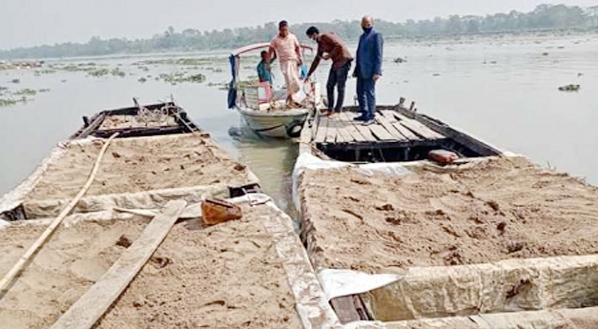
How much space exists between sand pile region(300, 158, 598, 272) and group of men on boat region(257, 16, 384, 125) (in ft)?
9.38

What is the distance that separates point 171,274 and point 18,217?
7.24ft

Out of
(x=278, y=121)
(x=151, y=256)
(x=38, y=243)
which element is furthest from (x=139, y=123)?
(x=151, y=256)

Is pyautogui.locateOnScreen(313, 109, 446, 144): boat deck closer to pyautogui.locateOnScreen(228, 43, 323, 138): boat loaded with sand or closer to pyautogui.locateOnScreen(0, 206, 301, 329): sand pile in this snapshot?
pyautogui.locateOnScreen(228, 43, 323, 138): boat loaded with sand

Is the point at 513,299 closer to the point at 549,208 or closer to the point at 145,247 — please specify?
the point at 549,208

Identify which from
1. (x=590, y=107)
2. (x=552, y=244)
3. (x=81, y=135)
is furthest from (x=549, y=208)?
(x=590, y=107)

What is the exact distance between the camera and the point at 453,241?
12.6 feet

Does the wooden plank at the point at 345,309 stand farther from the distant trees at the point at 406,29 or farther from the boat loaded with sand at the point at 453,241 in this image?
the distant trees at the point at 406,29

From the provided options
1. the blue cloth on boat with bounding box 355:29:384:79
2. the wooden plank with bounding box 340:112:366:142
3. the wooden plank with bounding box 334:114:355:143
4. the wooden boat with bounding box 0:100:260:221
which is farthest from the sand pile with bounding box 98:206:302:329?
the blue cloth on boat with bounding box 355:29:384:79

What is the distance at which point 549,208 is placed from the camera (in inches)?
171

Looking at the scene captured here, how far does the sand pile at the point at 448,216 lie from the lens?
3.59m

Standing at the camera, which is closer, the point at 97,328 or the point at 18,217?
the point at 97,328

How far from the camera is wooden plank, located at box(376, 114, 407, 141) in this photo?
7.36 metres

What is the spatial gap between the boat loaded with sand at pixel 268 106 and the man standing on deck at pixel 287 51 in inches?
23.8

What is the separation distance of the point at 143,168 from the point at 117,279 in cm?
340
